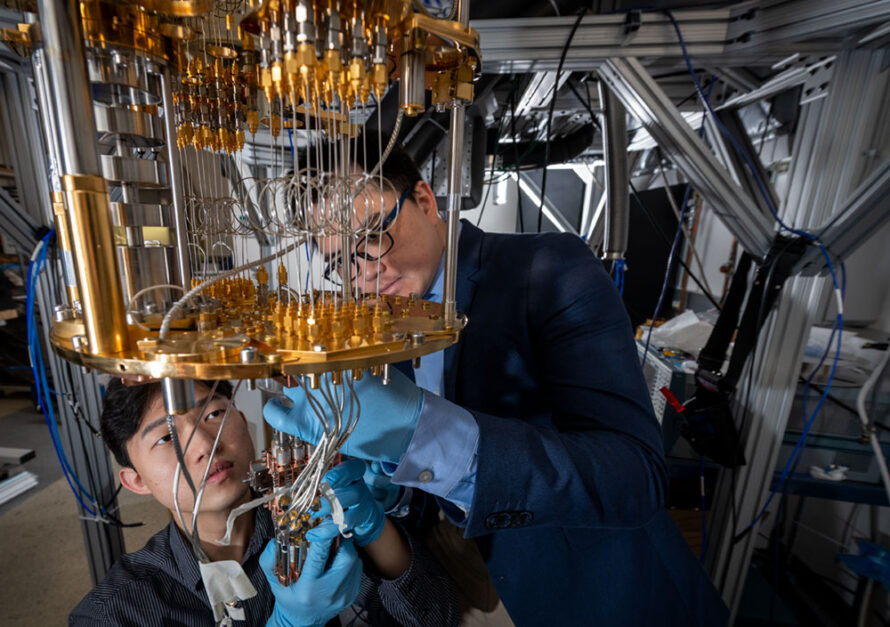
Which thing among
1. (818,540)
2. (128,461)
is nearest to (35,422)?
(128,461)

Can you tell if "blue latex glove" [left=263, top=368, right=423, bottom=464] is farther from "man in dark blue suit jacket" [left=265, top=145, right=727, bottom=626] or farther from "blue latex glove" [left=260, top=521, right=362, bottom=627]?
"blue latex glove" [left=260, top=521, right=362, bottom=627]

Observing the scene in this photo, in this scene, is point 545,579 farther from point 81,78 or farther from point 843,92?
point 843,92

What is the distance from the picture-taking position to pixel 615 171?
4.55 feet

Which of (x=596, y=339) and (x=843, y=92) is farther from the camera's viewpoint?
(x=843, y=92)

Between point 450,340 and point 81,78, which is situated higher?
point 81,78

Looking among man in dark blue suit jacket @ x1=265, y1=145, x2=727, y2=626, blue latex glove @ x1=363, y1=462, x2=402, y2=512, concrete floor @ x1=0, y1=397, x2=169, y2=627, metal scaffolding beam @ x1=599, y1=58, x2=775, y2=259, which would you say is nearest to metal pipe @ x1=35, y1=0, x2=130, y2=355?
man in dark blue suit jacket @ x1=265, y1=145, x2=727, y2=626

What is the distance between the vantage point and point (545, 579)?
86 centimetres

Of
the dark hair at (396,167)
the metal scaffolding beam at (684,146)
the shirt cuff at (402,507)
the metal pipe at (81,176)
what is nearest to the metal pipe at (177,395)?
the metal pipe at (81,176)

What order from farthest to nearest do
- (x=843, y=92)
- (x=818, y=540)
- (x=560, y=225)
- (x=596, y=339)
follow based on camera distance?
1. (x=560, y=225)
2. (x=818, y=540)
3. (x=843, y=92)
4. (x=596, y=339)

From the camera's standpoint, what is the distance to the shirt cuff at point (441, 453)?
0.57 m

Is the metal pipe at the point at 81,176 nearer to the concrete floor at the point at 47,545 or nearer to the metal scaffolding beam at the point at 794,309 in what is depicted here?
the metal scaffolding beam at the point at 794,309

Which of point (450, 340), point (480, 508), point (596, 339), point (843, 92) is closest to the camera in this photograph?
point (450, 340)

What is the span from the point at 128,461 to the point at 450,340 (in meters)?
1.15

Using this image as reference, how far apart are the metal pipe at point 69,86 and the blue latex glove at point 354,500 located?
0.61 m
